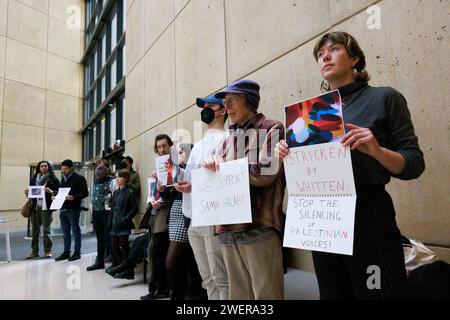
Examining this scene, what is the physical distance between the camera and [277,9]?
2203mm

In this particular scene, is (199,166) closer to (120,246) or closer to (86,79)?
(120,246)

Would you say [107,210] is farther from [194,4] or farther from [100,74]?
[100,74]

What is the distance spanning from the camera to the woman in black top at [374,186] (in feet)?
2.83

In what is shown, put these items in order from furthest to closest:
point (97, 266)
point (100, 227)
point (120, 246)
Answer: point (100, 227), point (97, 266), point (120, 246)

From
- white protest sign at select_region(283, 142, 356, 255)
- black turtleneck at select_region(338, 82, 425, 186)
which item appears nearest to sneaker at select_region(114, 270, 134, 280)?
white protest sign at select_region(283, 142, 356, 255)

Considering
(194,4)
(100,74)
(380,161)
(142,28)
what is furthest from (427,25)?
(100,74)

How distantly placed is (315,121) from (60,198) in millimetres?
4526

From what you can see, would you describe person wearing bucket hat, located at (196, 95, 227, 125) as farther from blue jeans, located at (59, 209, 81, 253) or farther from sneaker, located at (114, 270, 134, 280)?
blue jeans, located at (59, 209, 81, 253)

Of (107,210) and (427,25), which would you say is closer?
(427,25)

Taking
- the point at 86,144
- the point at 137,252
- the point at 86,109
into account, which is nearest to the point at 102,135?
the point at 86,144

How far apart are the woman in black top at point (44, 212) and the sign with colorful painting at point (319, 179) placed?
4.84 m

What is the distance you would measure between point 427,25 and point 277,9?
113cm

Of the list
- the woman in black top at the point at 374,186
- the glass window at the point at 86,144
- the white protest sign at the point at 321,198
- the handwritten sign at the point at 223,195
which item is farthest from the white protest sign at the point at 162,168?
the glass window at the point at 86,144

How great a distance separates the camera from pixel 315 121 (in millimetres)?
966
